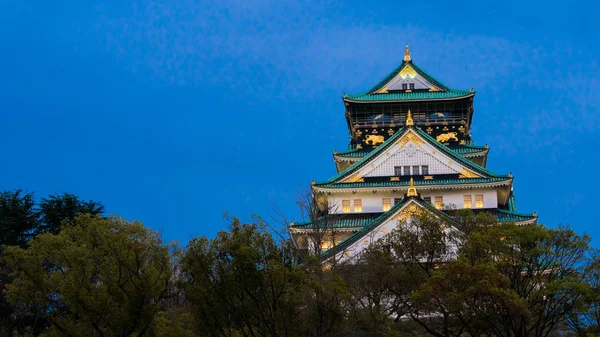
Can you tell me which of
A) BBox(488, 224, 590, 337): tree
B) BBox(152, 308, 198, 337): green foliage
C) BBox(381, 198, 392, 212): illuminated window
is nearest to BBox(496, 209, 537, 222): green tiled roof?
BBox(381, 198, 392, 212): illuminated window

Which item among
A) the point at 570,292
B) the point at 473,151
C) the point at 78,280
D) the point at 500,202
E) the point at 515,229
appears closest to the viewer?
the point at 78,280

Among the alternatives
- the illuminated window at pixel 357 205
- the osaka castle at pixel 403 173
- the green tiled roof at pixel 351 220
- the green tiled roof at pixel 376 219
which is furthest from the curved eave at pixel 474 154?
the green tiled roof at pixel 351 220

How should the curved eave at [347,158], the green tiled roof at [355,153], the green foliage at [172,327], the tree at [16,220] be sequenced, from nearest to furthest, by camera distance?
the green foliage at [172,327] → the tree at [16,220] → the curved eave at [347,158] → the green tiled roof at [355,153]

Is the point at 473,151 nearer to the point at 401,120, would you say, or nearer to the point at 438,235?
the point at 401,120

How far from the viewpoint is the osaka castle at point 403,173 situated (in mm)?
56344

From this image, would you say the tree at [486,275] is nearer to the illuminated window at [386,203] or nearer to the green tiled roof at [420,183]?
the green tiled roof at [420,183]

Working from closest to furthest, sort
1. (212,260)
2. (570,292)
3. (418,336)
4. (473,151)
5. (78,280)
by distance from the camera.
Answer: (212,260)
(78,280)
(570,292)
(418,336)
(473,151)

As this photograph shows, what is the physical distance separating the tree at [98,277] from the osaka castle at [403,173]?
19.4 metres

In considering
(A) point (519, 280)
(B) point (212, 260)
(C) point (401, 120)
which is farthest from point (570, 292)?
(C) point (401, 120)

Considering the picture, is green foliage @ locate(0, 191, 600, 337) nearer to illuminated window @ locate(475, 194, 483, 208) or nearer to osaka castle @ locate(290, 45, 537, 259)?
osaka castle @ locate(290, 45, 537, 259)

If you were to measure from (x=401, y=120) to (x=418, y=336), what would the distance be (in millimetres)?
34718

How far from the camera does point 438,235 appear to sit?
3591cm

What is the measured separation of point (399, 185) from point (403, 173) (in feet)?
8.50

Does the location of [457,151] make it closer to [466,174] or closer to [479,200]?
[466,174]
